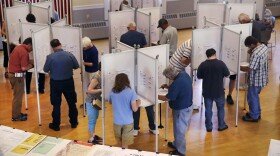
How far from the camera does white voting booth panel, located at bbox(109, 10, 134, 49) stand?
29.4 ft

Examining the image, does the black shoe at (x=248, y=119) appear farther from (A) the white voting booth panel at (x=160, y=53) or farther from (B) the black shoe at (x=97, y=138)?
(B) the black shoe at (x=97, y=138)

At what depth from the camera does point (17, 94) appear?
7.39 meters

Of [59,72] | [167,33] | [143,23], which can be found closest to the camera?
[59,72]

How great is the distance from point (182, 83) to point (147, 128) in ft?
5.04

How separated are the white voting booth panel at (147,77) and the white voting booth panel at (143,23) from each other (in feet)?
8.67

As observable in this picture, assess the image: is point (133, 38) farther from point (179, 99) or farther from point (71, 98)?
point (179, 99)

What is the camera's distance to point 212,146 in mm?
6691

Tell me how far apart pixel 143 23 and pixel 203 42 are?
6.41ft

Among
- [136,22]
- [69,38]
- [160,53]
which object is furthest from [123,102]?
[136,22]

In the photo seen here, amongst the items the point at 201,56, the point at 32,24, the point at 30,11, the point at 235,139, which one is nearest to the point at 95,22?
the point at 30,11

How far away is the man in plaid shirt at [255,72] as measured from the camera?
276 inches

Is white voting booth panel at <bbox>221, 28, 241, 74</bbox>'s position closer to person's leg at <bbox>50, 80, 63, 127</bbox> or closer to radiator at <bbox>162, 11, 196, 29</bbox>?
person's leg at <bbox>50, 80, 63, 127</bbox>

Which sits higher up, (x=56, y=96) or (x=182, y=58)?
(x=182, y=58)

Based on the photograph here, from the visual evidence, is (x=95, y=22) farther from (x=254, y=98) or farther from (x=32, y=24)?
(x=254, y=98)
